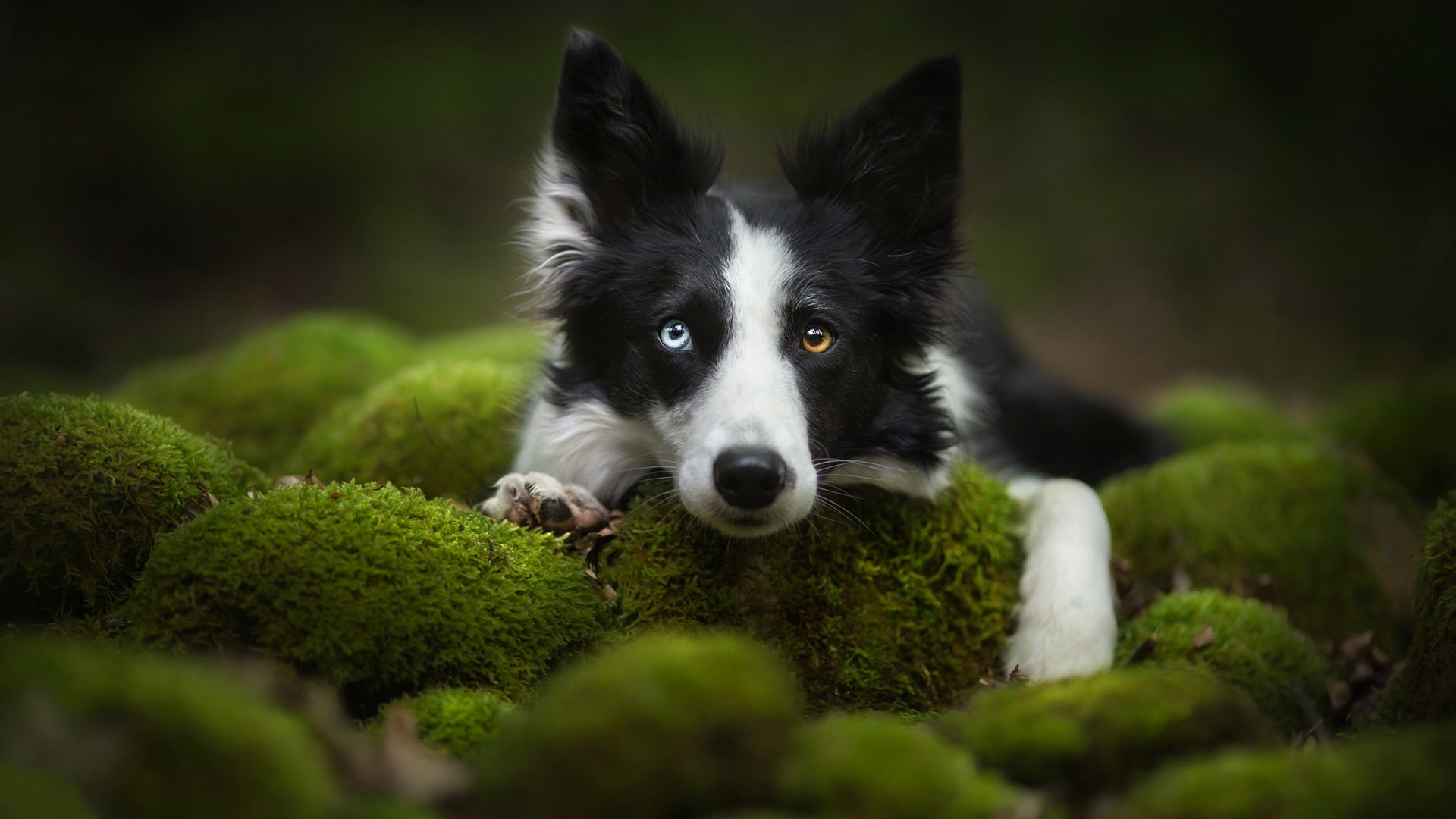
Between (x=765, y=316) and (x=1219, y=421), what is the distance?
14.3ft

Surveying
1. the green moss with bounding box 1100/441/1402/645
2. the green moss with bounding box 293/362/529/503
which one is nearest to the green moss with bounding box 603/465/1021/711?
the green moss with bounding box 293/362/529/503

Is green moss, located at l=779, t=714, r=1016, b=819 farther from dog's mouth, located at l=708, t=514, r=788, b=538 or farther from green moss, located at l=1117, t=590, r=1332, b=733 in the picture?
green moss, located at l=1117, t=590, r=1332, b=733

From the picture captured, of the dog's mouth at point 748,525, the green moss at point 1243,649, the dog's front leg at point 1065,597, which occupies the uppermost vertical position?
the dog's mouth at point 748,525

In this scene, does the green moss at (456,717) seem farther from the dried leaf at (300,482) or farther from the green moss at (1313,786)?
the green moss at (1313,786)

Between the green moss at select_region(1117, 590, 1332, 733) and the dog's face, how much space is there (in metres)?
0.87

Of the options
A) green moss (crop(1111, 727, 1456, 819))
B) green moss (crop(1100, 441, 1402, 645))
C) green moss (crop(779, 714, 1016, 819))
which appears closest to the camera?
green moss (crop(1111, 727, 1456, 819))

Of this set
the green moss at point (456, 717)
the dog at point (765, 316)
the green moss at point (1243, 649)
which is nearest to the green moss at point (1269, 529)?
the green moss at point (1243, 649)

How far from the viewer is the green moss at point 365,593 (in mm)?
2262

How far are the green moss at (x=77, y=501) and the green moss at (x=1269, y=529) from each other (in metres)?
3.40

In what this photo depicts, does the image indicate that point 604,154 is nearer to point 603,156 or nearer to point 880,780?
point 603,156

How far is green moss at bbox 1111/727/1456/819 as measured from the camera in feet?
5.03

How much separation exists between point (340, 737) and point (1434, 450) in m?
5.62

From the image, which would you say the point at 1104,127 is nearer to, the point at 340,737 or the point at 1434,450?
the point at 1434,450

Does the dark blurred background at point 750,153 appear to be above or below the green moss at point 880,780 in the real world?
above
